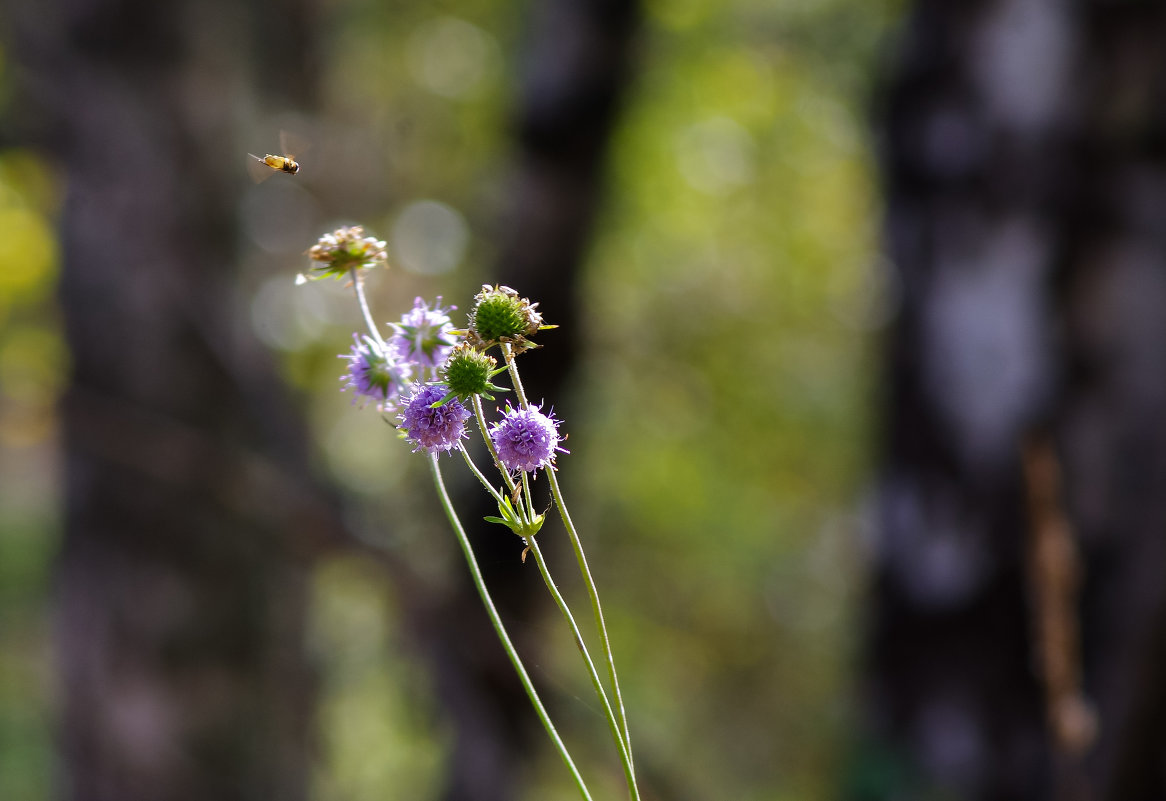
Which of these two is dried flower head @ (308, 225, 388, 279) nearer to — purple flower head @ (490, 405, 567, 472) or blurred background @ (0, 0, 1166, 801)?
purple flower head @ (490, 405, 567, 472)

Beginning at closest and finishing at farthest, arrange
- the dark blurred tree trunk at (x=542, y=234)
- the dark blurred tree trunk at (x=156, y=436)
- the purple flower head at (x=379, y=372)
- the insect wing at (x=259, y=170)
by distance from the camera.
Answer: the purple flower head at (x=379, y=372), the insect wing at (x=259, y=170), the dark blurred tree trunk at (x=542, y=234), the dark blurred tree trunk at (x=156, y=436)

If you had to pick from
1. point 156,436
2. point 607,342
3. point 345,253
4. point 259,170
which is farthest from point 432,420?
point 607,342

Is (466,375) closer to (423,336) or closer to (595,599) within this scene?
(423,336)

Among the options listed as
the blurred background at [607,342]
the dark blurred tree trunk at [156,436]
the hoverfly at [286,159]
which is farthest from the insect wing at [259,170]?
the dark blurred tree trunk at [156,436]

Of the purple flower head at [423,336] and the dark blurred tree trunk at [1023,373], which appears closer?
the purple flower head at [423,336]

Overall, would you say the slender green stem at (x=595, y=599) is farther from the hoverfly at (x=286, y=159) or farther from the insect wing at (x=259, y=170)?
the hoverfly at (x=286, y=159)

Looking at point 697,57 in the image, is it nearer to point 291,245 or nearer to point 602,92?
point 602,92
